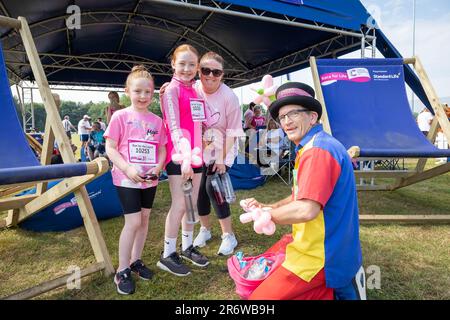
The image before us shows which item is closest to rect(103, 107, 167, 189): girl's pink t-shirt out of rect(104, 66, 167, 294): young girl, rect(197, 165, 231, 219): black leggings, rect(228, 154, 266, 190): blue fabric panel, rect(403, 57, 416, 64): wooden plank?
rect(104, 66, 167, 294): young girl

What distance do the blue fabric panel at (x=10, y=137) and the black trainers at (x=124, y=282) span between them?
2.93ft

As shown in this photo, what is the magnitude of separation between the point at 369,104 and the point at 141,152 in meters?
2.57

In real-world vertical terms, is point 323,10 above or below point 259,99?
above

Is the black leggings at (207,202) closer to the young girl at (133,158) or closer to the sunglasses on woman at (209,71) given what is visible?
the young girl at (133,158)

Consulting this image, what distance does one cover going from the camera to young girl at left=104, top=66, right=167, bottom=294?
1.80 m

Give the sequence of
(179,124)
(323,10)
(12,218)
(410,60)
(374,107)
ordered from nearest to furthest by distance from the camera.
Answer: (179,124), (12,218), (374,107), (410,60), (323,10)

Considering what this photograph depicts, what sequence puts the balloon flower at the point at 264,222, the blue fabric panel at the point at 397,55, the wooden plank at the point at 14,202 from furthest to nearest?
the blue fabric panel at the point at 397,55
the wooden plank at the point at 14,202
the balloon flower at the point at 264,222

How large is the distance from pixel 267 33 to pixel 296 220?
8270 millimetres

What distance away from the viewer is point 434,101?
3209mm

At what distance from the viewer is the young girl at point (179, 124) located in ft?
6.22

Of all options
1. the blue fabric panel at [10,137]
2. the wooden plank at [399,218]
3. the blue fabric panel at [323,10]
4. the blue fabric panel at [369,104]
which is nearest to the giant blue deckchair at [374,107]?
the blue fabric panel at [369,104]

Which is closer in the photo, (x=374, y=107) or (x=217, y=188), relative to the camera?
(x=217, y=188)

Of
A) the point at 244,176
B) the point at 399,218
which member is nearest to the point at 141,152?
the point at 399,218

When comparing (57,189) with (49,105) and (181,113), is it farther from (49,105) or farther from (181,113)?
(181,113)
